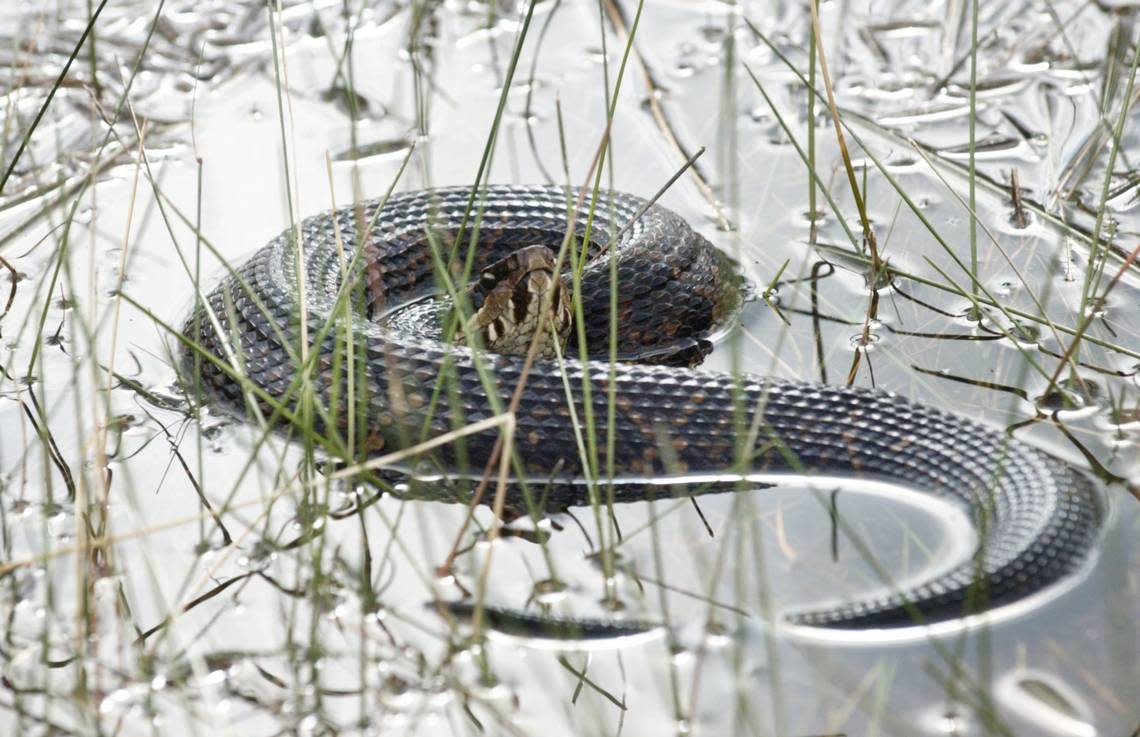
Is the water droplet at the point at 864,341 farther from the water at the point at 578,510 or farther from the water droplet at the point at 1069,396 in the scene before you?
the water droplet at the point at 1069,396

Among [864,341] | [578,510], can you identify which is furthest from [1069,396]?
[578,510]

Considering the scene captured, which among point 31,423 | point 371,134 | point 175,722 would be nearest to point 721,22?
point 371,134

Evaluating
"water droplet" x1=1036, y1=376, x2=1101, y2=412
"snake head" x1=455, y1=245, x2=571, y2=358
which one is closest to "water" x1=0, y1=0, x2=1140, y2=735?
"water droplet" x1=1036, y1=376, x2=1101, y2=412

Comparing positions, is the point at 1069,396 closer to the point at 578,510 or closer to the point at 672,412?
the point at 672,412

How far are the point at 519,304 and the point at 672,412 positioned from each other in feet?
1.95

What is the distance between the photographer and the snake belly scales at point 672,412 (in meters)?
3.20

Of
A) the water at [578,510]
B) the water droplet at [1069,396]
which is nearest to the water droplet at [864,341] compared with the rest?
the water at [578,510]

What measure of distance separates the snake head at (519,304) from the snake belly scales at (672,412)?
0.18 m

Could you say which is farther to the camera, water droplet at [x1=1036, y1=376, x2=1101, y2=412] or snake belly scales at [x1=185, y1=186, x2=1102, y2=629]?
water droplet at [x1=1036, y1=376, x2=1101, y2=412]

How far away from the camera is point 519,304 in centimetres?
412

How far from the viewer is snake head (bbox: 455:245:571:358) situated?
4.05 m

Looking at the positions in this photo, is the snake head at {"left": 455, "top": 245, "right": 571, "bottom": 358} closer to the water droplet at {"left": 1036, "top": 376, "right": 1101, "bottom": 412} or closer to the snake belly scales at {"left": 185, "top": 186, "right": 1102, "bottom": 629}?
the snake belly scales at {"left": 185, "top": 186, "right": 1102, "bottom": 629}

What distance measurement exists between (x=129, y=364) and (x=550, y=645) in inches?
72.5

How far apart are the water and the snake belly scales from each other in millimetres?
81
